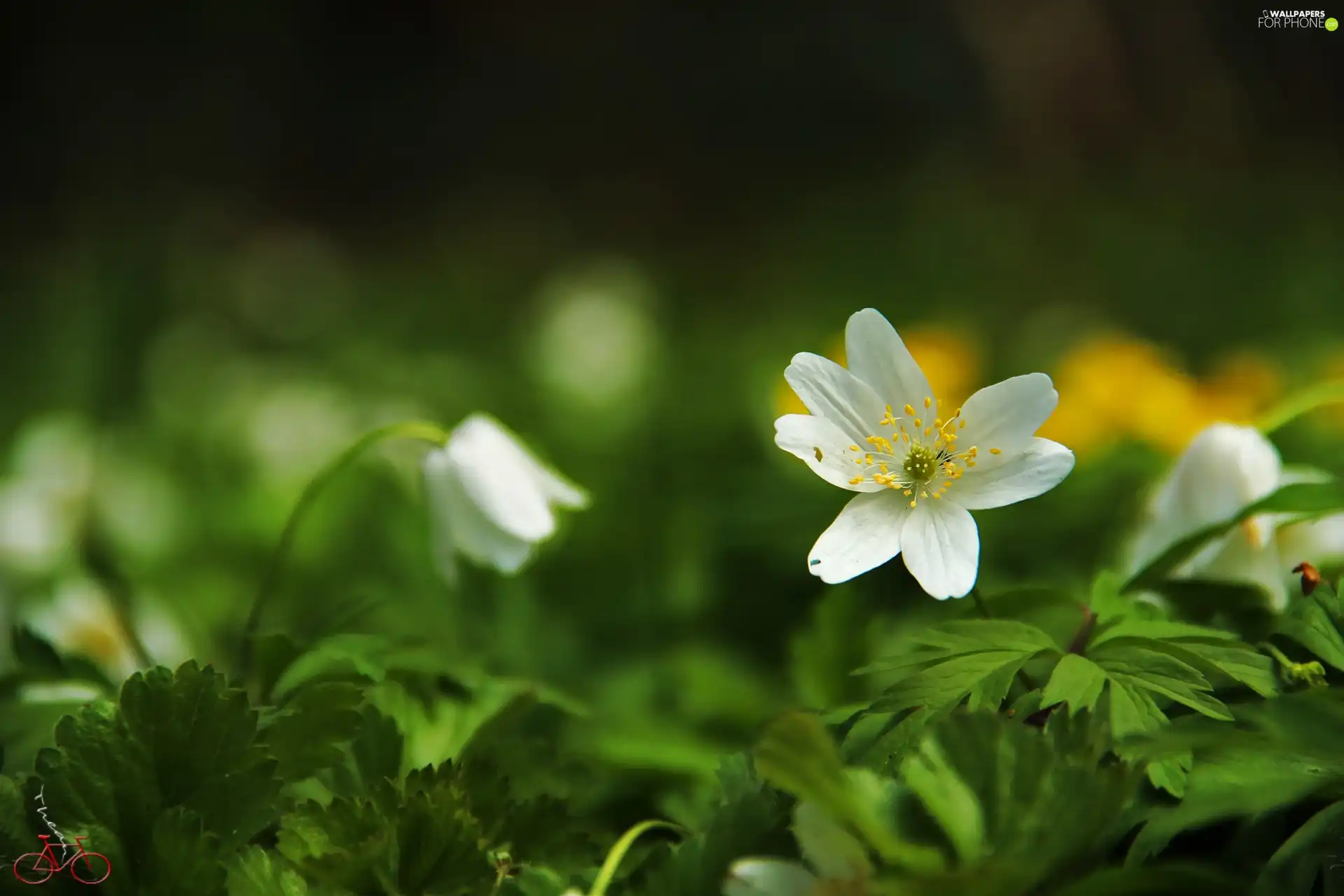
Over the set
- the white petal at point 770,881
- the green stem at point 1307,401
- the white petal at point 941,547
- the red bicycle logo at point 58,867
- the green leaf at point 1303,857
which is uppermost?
the green stem at point 1307,401

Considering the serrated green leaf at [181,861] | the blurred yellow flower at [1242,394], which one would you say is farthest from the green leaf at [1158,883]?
the blurred yellow flower at [1242,394]

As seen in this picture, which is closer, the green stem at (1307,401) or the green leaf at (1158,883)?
the green leaf at (1158,883)

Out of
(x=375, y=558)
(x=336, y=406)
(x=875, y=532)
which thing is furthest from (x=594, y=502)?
(x=875, y=532)

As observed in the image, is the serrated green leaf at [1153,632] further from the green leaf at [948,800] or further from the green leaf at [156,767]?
the green leaf at [156,767]

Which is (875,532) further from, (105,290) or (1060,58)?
(1060,58)

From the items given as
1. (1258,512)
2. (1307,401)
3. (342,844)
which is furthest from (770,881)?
(1307,401)

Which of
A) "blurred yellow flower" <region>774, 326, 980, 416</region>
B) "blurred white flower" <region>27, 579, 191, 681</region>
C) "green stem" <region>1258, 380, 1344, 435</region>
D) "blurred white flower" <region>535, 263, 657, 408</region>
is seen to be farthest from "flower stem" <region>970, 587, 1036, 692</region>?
"blurred white flower" <region>535, 263, 657, 408</region>

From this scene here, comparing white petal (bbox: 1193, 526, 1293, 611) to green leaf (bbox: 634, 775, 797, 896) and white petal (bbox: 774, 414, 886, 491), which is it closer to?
white petal (bbox: 774, 414, 886, 491)
